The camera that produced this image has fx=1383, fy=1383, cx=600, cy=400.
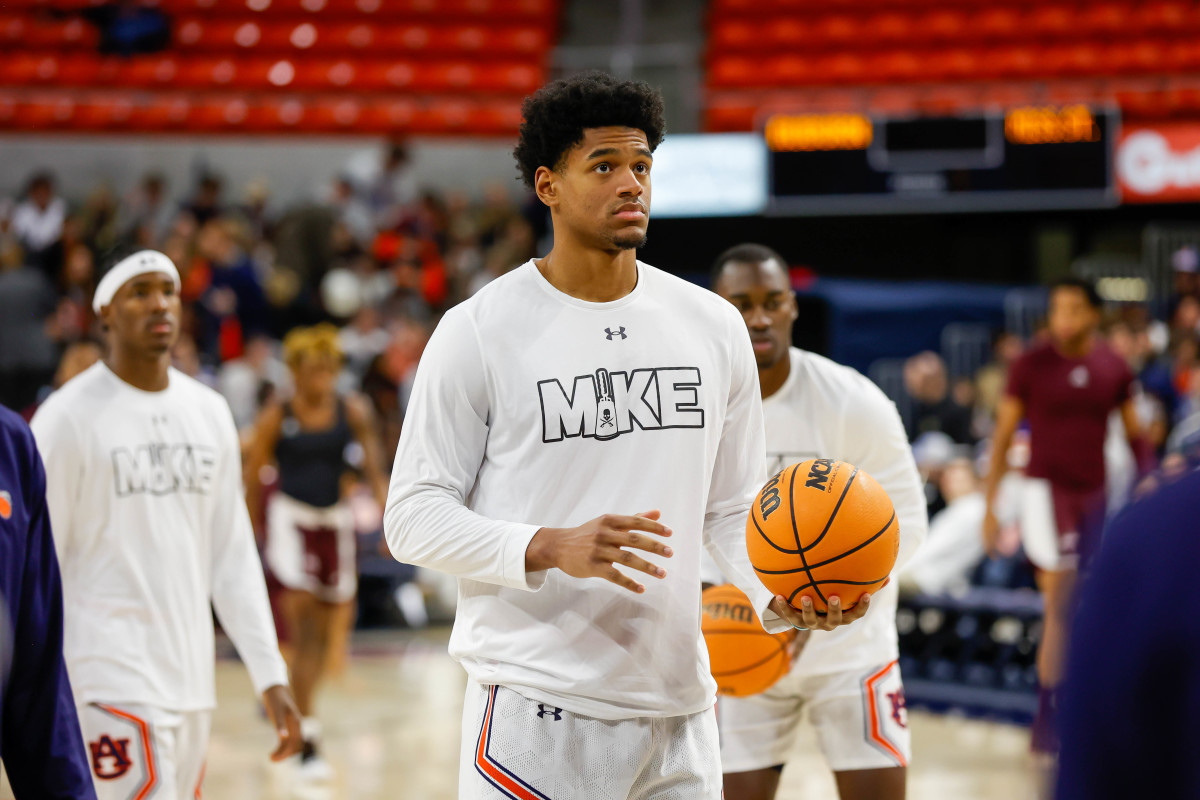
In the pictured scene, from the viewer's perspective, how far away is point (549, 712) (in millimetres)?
2578

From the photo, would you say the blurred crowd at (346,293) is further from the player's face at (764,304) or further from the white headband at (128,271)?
the white headband at (128,271)

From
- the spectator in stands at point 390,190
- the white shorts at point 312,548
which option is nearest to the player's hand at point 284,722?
the white shorts at point 312,548

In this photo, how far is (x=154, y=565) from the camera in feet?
12.1

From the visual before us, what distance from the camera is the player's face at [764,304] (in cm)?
390

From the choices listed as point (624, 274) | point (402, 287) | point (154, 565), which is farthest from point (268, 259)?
point (624, 274)

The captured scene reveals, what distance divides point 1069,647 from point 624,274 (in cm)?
183

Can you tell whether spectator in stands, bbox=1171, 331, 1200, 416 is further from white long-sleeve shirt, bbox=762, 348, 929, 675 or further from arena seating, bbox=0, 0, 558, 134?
arena seating, bbox=0, 0, 558, 134

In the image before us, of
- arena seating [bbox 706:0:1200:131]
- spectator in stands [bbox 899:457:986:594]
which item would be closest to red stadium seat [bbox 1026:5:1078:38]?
arena seating [bbox 706:0:1200:131]

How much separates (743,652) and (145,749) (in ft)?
5.10

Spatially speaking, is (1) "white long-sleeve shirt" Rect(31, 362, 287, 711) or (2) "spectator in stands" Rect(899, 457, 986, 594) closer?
(1) "white long-sleeve shirt" Rect(31, 362, 287, 711)

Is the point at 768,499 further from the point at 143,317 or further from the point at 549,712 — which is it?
the point at 143,317

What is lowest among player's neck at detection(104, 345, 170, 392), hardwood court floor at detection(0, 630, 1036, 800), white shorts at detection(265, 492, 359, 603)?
hardwood court floor at detection(0, 630, 1036, 800)

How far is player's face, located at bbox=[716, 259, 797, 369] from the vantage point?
390 centimetres

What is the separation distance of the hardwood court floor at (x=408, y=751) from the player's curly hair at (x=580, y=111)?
3.64 m
